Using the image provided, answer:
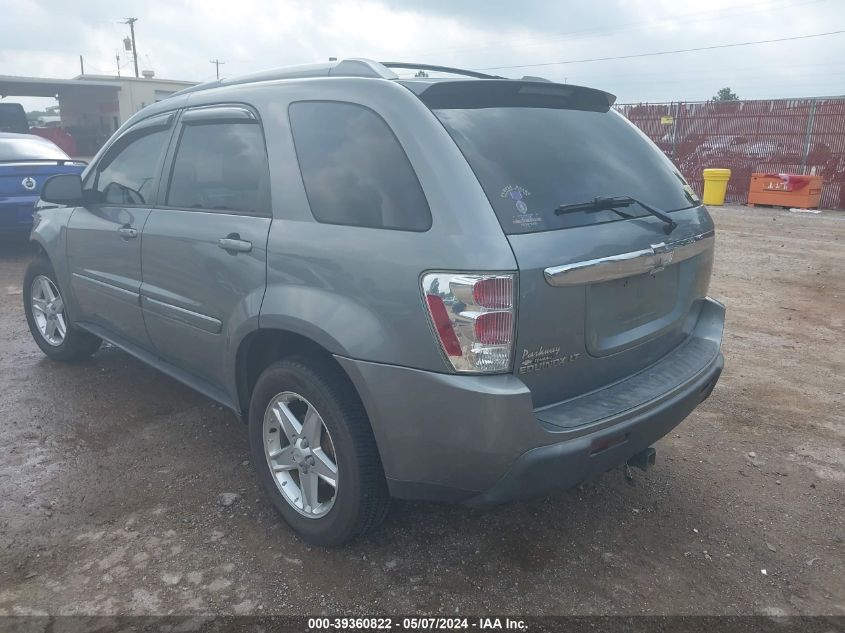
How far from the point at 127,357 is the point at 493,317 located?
3971mm

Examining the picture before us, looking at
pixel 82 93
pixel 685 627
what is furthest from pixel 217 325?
pixel 82 93

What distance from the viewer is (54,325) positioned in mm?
4898

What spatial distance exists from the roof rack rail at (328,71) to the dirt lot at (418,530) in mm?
1926

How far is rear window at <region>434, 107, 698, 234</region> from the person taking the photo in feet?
7.52

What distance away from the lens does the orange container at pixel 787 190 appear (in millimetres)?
14945

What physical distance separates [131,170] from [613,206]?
283cm

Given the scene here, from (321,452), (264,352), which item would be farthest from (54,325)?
(321,452)

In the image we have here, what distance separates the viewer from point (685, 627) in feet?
7.71

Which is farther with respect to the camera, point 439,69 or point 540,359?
point 439,69

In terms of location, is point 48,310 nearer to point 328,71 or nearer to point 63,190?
point 63,190

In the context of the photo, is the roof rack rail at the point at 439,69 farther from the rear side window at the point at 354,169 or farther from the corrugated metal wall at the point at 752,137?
the corrugated metal wall at the point at 752,137

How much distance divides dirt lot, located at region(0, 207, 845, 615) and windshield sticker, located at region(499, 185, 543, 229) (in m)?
1.40

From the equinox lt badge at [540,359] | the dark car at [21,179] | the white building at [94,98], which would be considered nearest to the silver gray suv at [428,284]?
the equinox lt badge at [540,359]

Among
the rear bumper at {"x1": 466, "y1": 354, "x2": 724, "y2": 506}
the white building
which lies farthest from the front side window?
the white building
